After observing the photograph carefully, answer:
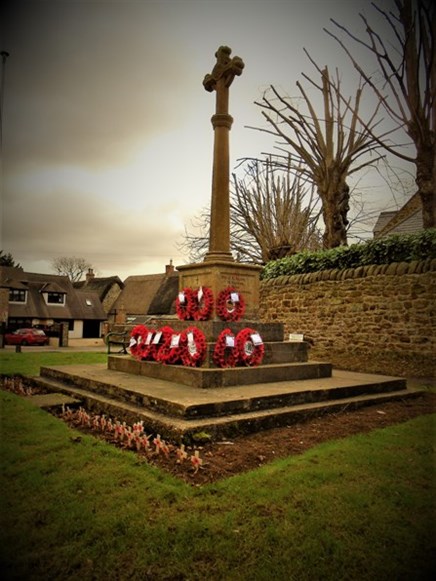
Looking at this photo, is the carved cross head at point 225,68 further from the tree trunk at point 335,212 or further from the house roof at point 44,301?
the house roof at point 44,301

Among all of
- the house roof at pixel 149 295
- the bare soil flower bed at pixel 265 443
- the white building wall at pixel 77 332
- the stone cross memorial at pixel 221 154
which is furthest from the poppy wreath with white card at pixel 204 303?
the white building wall at pixel 77 332

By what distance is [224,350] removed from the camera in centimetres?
652

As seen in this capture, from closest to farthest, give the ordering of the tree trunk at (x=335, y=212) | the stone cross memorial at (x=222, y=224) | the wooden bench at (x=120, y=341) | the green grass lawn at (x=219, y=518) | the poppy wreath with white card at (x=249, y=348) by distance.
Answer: the green grass lawn at (x=219, y=518) → the poppy wreath with white card at (x=249, y=348) → the stone cross memorial at (x=222, y=224) → the wooden bench at (x=120, y=341) → the tree trunk at (x=335, y=212)

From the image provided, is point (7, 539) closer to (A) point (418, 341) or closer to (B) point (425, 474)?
(B) point (425, 474)

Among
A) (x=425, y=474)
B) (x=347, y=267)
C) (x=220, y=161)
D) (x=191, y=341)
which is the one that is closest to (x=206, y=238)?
(x=347, y=267)

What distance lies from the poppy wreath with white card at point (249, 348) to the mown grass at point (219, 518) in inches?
109

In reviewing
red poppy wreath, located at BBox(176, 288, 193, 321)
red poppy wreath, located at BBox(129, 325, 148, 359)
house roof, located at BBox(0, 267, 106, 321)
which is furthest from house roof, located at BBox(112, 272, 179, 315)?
red poppy wreath, located at BBox(129, 325, 148, 359)

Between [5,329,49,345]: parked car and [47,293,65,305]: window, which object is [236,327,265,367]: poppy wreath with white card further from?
[47,293,65,305]: window

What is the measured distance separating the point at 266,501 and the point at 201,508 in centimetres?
48

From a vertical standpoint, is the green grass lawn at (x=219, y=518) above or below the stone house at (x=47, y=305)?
below

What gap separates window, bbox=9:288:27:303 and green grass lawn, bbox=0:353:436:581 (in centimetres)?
3638

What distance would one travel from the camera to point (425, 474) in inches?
136

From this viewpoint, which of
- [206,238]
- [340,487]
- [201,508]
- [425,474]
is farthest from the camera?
A: [206,238]

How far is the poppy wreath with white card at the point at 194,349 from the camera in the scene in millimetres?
6418
